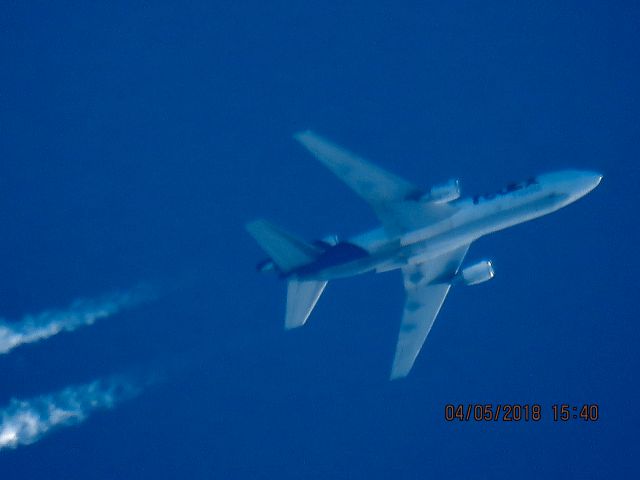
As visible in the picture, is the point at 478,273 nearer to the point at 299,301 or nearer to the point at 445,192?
the point at 445,192

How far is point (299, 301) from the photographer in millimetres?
42031

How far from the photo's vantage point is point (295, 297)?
1655 inches

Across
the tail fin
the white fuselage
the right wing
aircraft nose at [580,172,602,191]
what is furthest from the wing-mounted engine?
aircraft nose at [580,172,602,191]

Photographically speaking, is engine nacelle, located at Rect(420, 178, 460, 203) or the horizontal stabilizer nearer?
engine nacelle, located at Rect(420, 178, 460, 203)

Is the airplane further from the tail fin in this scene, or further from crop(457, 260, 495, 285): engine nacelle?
crop(457, 260, 495, 285): engine nacelle

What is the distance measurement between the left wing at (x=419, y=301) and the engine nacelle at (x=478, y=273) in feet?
5.27

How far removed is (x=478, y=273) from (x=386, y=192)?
670 cm

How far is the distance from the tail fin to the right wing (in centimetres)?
375

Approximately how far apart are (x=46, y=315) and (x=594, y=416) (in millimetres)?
34172

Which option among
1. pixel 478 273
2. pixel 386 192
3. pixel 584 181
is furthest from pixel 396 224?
pixel 584 181

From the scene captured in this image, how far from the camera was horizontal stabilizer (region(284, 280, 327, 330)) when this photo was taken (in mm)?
41969

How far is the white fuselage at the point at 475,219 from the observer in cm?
4056

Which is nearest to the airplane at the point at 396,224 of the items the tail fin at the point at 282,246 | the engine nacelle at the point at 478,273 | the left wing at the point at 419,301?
the tail fin at the point at 282,246

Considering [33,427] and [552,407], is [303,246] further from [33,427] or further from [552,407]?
[552,407]
